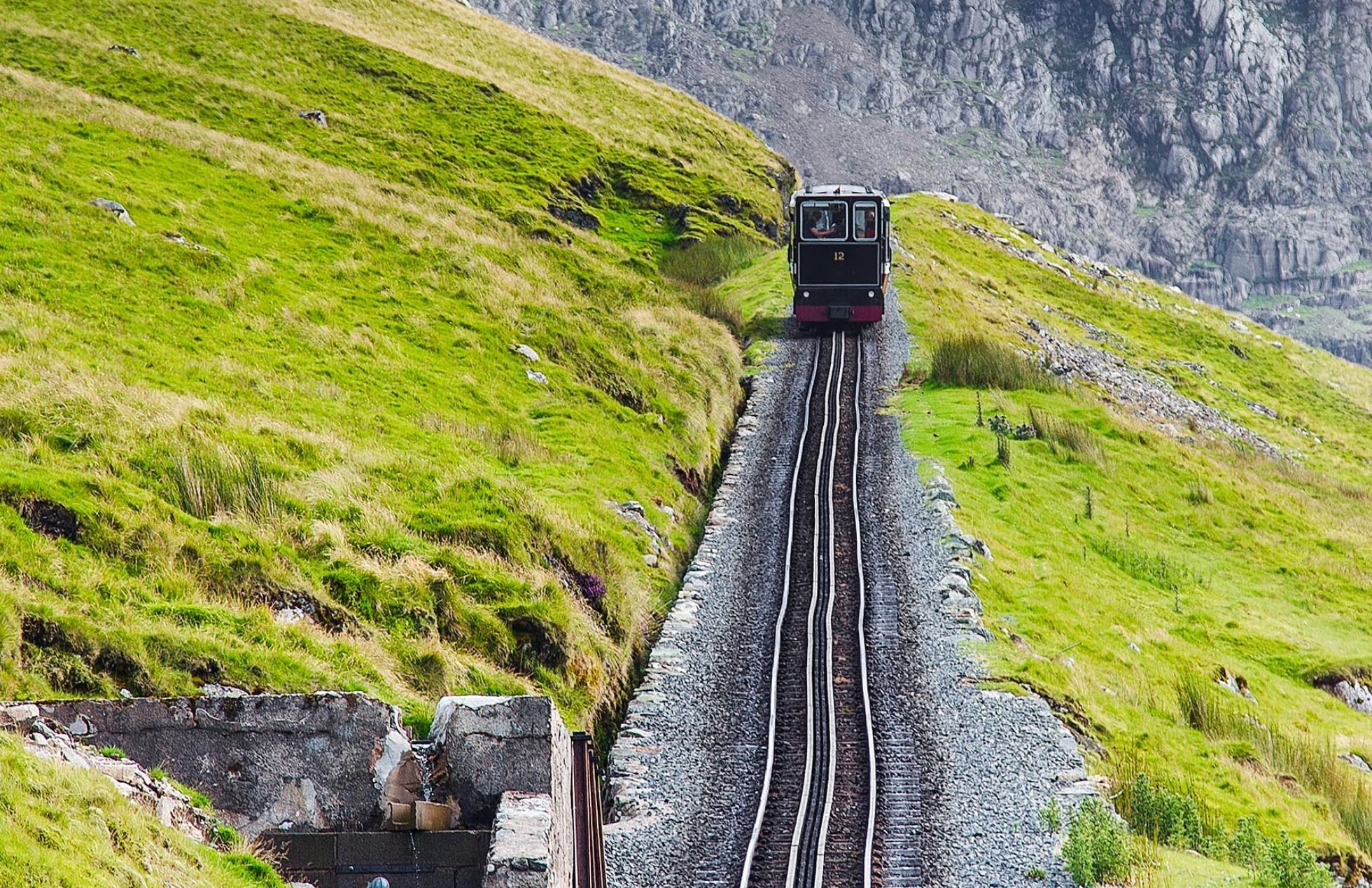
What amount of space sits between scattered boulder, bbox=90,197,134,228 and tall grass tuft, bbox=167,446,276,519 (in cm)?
1326

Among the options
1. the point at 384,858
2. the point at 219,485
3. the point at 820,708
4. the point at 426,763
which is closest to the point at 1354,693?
the point at 820,708

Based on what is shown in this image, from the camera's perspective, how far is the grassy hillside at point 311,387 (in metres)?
13.4

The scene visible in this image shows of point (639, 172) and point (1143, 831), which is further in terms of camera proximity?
point (639, 172)

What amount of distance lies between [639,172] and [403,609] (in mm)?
46506

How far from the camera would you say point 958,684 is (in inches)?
704

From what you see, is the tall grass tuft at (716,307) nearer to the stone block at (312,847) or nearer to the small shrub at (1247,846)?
the small shrub at (1247,846)

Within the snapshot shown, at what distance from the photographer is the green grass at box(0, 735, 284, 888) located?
6.19m

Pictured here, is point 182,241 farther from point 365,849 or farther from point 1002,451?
point 365,849

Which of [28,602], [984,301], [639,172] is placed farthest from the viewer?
[639,172]

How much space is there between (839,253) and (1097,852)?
27963 millimetres

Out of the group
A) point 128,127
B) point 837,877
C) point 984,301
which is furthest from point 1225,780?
point 984,301

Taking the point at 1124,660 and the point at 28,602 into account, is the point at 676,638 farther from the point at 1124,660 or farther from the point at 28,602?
the point at 28,602

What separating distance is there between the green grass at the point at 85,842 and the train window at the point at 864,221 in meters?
32.6

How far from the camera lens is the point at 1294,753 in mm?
18938
